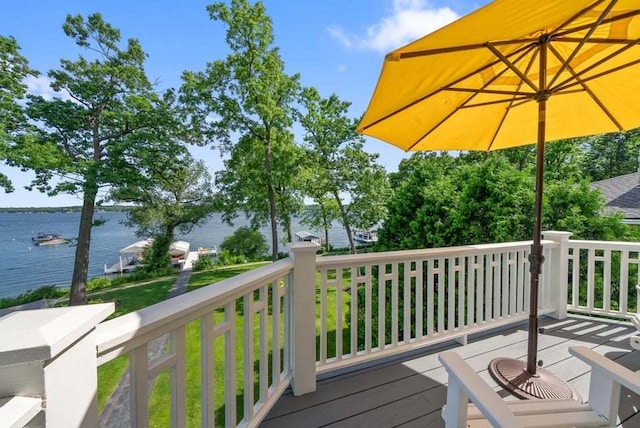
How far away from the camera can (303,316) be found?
2.07 metres

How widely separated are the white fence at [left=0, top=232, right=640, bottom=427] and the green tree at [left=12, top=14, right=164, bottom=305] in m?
10.8

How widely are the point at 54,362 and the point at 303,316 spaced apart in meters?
1.54

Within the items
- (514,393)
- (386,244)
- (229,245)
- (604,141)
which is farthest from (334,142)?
(604,141)

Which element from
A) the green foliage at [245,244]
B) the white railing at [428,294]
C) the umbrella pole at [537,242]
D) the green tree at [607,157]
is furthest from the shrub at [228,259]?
the green tree at [607,157]

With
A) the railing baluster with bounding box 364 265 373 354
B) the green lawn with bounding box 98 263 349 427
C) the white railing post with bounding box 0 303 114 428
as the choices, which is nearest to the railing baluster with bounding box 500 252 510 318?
the railing baluster with bounding box 364 265 373 354

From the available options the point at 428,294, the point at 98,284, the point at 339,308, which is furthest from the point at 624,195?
the point at 98,284

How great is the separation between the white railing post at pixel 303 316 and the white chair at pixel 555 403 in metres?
1.02

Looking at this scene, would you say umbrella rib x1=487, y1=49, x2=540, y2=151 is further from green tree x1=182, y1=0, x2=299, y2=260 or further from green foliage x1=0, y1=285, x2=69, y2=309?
green foliage x1=0, y1=285, x2=69, y2=309

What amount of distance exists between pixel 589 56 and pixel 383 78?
4.75 feet

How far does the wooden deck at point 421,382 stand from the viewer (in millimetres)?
1911

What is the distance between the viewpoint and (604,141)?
2072 cm

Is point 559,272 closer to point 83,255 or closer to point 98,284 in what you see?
point 83,255

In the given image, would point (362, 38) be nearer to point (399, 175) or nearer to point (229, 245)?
point (399, 175)

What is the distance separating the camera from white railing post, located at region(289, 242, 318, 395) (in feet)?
6.66
